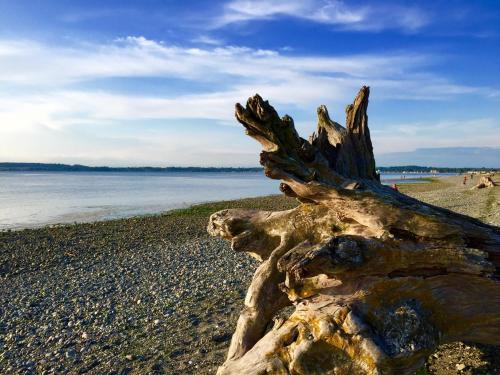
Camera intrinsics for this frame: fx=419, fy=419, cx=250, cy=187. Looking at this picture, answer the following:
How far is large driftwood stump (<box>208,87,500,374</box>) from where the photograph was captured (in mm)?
4680

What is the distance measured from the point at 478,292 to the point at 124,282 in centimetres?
1208

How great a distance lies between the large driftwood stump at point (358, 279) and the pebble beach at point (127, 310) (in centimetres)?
178

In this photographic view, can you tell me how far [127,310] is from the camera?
11414 mm

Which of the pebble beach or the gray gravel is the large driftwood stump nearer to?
the pebble beach

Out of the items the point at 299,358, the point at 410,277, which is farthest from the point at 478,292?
the point at 299,358

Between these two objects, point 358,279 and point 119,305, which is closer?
point 358,279

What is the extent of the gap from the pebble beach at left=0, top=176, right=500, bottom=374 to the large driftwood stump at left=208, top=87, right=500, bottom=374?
178cm

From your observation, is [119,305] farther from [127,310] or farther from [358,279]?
[358,279]

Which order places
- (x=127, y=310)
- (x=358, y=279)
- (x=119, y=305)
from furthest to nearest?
(x=119, y=305)
(x=127, y=310)
(x=358, y=279)

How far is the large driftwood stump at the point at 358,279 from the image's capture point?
4.68 m

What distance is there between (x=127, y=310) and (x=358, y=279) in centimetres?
808

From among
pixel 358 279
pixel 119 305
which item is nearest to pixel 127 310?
pixel 119 305

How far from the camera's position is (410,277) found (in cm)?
510

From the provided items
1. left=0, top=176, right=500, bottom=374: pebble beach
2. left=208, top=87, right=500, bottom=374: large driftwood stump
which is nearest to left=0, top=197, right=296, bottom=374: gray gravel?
left=0, top=176, right=500, bottom=374: pebble beach
